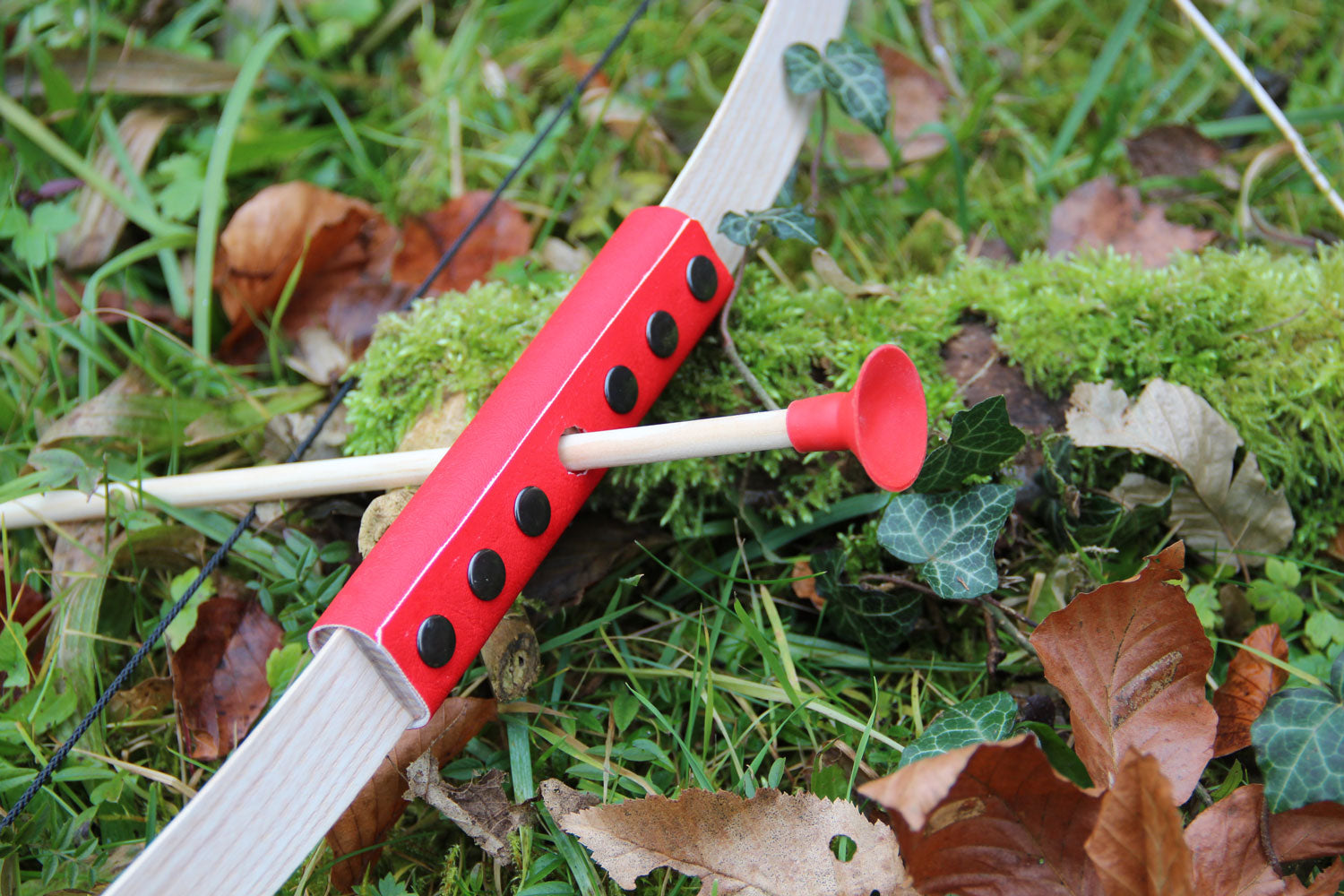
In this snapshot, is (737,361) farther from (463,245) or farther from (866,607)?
(463,245)

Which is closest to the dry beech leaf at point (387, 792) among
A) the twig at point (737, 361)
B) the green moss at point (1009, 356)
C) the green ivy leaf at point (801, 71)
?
the green moss at point (1009, 356)

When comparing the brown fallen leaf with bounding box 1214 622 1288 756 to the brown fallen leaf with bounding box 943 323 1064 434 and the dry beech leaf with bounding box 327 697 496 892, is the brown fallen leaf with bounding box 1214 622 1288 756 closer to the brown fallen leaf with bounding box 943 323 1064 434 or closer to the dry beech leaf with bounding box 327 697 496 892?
the brown fallen leaf with bounding box 943 323 1064 434

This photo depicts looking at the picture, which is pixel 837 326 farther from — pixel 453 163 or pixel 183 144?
pixel 183 144

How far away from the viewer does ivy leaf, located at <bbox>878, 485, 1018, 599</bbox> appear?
121 cm

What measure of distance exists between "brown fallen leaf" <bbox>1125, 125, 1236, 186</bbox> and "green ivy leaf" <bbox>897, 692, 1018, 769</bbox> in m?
1.40

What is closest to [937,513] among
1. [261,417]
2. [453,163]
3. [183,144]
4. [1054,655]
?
[1054,655]

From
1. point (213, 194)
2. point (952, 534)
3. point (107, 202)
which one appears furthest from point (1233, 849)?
point (107, 202)

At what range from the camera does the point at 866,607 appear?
132 centimetres

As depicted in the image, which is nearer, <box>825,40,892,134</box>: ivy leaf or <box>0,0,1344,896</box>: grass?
<box>0,0,1344,896</box>: grass

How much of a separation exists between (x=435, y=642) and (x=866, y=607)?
0.61 metres

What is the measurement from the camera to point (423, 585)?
1.07 meters

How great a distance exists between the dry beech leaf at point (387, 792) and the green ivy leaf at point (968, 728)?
621mm

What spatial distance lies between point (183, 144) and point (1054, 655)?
2209 millimetres

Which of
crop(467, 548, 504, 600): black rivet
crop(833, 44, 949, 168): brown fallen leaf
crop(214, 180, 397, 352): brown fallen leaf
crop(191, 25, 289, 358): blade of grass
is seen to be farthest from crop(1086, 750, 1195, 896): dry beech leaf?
crop(191, 25, 289, 358): blade of grass
